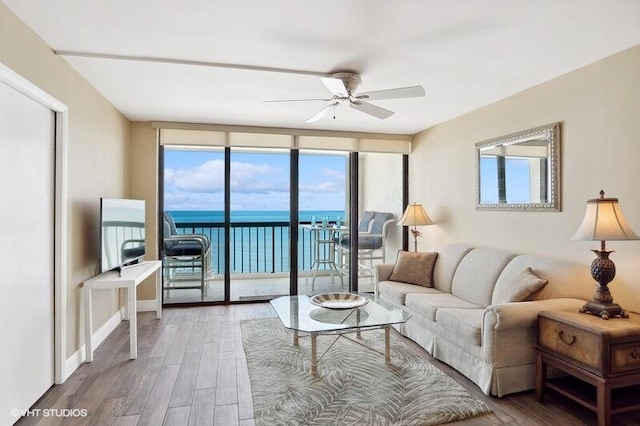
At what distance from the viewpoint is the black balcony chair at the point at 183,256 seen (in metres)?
4.79

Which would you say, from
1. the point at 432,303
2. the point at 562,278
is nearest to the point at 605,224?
the point at 562,278

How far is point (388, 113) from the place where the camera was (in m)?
3.11

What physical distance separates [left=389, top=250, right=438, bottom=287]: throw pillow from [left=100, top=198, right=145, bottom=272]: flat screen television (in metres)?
Result: 2.75

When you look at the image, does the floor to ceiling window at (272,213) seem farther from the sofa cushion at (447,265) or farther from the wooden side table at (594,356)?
the wooden side table at (594,356)

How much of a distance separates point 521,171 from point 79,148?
12.6 ft

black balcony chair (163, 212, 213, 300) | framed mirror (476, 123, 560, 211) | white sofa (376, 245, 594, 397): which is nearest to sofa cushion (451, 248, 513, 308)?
white sofa (376, 245, 594, 397)

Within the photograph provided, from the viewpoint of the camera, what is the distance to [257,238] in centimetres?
534

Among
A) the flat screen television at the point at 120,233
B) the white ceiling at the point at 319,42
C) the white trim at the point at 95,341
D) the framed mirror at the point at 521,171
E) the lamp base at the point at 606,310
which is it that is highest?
the white ceiling at the point at 319,42

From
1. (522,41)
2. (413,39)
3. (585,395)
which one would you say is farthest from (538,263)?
(413,39)

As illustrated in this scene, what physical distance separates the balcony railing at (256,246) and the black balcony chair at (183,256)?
0.30 ft

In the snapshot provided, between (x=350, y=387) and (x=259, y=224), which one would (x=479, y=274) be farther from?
(x=259, y=224)

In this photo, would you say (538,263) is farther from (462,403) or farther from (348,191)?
(348,191)

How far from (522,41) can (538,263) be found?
172 cm

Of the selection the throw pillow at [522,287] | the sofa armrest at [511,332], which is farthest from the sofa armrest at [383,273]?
the sofa armrest at [511,332]
